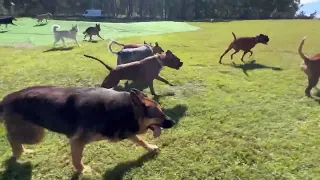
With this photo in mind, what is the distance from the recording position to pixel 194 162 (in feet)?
15.6

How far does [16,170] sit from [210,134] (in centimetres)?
292

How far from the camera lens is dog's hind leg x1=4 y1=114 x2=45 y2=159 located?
15.0ft

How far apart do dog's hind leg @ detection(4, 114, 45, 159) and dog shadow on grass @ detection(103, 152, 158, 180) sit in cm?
111

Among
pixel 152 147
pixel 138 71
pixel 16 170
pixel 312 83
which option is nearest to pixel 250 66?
pixel 312 83

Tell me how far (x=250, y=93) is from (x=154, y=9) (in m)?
43.2

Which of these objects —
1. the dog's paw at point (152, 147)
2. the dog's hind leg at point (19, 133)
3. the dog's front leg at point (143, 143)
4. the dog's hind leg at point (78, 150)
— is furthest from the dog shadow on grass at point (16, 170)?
the dog's paw at point (152, 147)

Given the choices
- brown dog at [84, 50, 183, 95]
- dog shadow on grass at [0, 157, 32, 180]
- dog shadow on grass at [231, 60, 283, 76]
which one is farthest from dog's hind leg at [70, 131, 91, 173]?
dog shadow on grass at [231, 60, 283, 76]

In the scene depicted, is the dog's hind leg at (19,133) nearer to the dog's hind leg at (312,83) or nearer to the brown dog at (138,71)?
the brown dog at (138,71)

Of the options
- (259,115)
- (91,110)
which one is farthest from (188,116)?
(91,110)

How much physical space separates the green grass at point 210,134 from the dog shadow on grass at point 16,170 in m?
0.01

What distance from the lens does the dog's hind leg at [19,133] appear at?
4566 mm

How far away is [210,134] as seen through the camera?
562cm

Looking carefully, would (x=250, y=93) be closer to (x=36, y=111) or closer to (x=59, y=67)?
(x=36, y=111)

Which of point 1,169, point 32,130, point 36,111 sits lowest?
point 1,169
